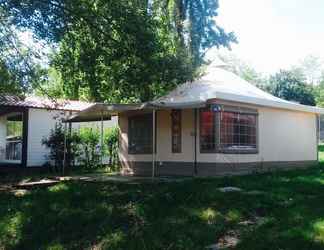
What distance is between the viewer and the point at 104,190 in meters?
10.3

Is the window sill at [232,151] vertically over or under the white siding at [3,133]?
under

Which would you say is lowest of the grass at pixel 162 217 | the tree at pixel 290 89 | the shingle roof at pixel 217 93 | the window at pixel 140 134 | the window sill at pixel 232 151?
the grass at pixel 162 217

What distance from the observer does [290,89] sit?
30875mm

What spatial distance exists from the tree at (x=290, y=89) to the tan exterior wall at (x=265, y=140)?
12.6 meters

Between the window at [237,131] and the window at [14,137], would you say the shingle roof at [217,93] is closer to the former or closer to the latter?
the window at [237,131]

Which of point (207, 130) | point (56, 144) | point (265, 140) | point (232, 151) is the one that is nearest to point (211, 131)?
point (207, 130)

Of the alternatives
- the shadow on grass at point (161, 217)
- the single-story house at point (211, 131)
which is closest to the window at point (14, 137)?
the single-story house at point (211, 131)

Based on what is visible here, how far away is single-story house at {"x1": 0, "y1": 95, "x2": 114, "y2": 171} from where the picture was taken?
59.2ft

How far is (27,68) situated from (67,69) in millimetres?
1095

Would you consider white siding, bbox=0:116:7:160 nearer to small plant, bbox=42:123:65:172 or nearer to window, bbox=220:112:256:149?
small plant, bbox=42:123:65:172

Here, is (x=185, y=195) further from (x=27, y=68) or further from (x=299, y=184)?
(x=27, y=68)

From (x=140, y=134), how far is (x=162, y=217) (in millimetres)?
8735

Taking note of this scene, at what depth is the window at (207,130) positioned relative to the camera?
45.0 ft

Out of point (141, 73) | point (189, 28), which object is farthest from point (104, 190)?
point (189, 28)
